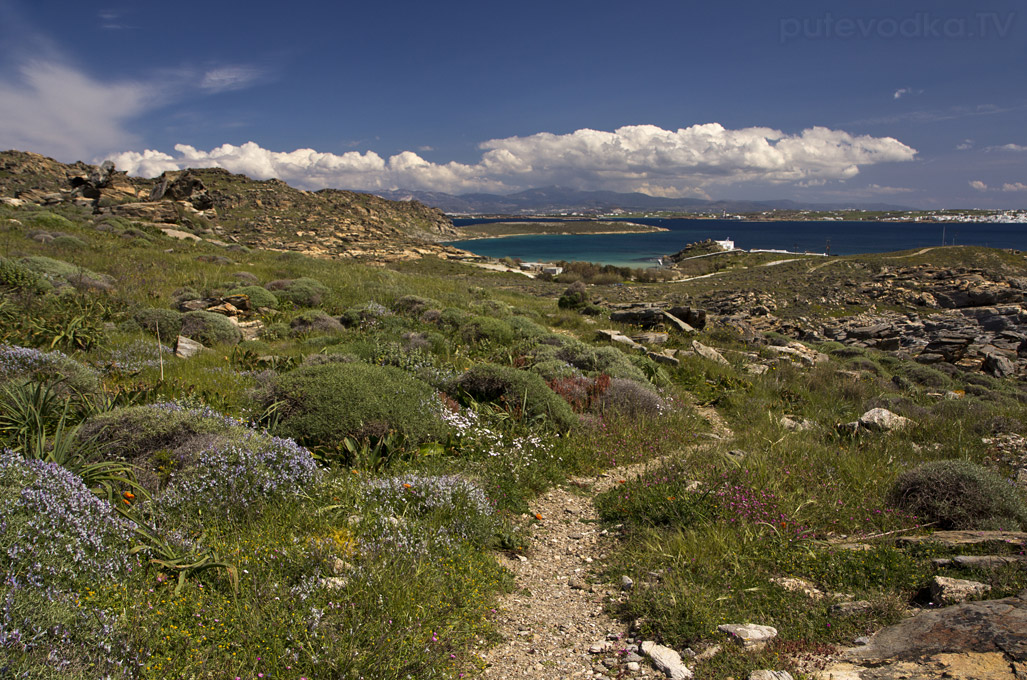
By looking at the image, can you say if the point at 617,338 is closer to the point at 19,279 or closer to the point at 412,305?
the point at 412,305

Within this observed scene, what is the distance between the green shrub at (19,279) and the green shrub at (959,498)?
13.5 metres

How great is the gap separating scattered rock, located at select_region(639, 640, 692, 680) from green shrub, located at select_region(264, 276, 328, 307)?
39.5 ft

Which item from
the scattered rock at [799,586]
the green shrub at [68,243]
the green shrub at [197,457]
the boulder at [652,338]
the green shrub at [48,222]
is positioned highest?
the green shrub at [48,222]

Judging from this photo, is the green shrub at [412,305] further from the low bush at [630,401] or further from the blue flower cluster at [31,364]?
the blue flower cluster at [31,364]

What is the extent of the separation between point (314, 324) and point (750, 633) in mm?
9781

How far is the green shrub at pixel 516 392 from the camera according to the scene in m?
7.16

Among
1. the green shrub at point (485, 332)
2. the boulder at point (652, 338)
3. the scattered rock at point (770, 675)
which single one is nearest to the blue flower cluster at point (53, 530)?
the scattered rock at point (770, 675)

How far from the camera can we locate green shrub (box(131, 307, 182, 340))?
30.1ft

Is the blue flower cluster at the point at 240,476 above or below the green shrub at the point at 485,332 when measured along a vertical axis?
below

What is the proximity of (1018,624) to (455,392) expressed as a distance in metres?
6.05

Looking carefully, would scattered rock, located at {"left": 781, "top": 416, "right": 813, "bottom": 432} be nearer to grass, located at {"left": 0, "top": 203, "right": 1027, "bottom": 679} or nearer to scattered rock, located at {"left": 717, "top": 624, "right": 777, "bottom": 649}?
grass, located at {"left": 0, "top": 203, "right": 1027, "bottom": 679}

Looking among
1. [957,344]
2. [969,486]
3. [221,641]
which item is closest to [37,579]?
[221,641]

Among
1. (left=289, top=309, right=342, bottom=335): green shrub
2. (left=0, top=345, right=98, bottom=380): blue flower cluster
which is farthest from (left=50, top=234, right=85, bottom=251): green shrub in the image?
(left=0, top=345, right=98, bottom=380): blue flower cluster

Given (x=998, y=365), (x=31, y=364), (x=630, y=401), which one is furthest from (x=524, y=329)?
(x=998, y=365)
